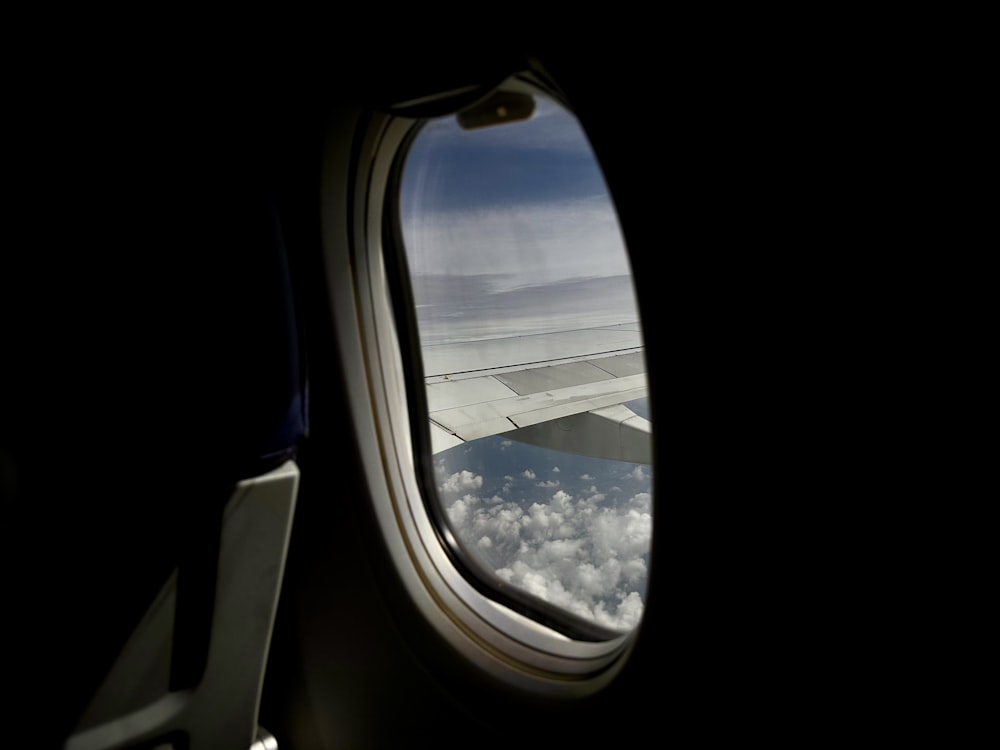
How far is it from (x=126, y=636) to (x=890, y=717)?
1.09 metres

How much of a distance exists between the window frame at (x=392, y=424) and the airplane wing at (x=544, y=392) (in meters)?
0.18

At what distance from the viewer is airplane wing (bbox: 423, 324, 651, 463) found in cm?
228

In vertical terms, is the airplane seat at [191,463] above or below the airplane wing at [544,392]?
above

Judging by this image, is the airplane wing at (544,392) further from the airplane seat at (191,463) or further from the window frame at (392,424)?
the airplane seat at (191,463)

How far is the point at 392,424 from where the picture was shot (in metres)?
1.40

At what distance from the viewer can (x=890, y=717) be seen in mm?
632

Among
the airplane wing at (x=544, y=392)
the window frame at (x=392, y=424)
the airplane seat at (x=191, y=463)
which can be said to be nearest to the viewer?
the airplane seat at (x=191, y=463)

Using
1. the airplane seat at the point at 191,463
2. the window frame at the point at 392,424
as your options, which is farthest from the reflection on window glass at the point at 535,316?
the airplane seat at the point at 191,463

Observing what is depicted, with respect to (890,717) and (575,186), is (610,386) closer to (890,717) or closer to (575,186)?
(575,186)

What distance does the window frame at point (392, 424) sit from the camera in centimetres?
118

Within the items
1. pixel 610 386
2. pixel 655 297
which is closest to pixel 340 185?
pixel 655 297

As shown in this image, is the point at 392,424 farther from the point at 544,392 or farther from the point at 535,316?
the point at 544,392

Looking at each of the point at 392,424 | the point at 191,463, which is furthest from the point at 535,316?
the point at 191,463

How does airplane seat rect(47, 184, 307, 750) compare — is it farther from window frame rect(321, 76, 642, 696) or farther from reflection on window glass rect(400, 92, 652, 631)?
reflection on window glass rect(400, 92, 652, 631)
